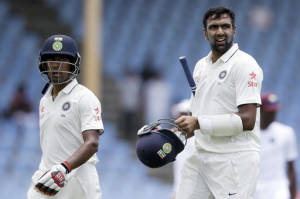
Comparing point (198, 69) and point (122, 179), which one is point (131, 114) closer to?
point (122, 179)

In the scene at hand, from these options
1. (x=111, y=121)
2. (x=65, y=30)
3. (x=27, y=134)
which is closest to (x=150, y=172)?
(x=111, y=121)

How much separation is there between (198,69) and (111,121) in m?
8.94

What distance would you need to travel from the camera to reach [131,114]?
40.8ft

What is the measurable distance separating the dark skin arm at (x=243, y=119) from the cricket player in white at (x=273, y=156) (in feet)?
6.99

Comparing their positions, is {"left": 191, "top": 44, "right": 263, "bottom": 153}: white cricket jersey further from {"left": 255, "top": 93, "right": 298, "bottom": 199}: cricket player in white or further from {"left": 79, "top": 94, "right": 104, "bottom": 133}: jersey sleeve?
{"left": 255, "top": 93, "right": 298, "bottom": 199}: cricket player in white

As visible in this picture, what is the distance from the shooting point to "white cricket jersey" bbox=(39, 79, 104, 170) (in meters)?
4.09

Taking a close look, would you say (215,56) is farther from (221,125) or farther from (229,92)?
(221,125)

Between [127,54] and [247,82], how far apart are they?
1050 centimetres

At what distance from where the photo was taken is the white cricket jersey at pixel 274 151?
5969 mm

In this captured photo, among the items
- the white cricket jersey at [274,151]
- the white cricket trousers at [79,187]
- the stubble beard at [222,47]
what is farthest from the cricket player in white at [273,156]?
the white cricket trousers at [79,187]

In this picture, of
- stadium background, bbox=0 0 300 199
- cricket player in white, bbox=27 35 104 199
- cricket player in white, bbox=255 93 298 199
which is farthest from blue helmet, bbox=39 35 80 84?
stadium background, bbox=0 0 300 199

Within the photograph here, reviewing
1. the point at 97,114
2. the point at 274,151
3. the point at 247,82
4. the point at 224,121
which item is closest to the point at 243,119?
the point at 224,121

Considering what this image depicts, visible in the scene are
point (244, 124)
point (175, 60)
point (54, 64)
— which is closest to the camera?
point (244, 124)

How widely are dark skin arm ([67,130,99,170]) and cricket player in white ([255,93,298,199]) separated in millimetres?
2409
